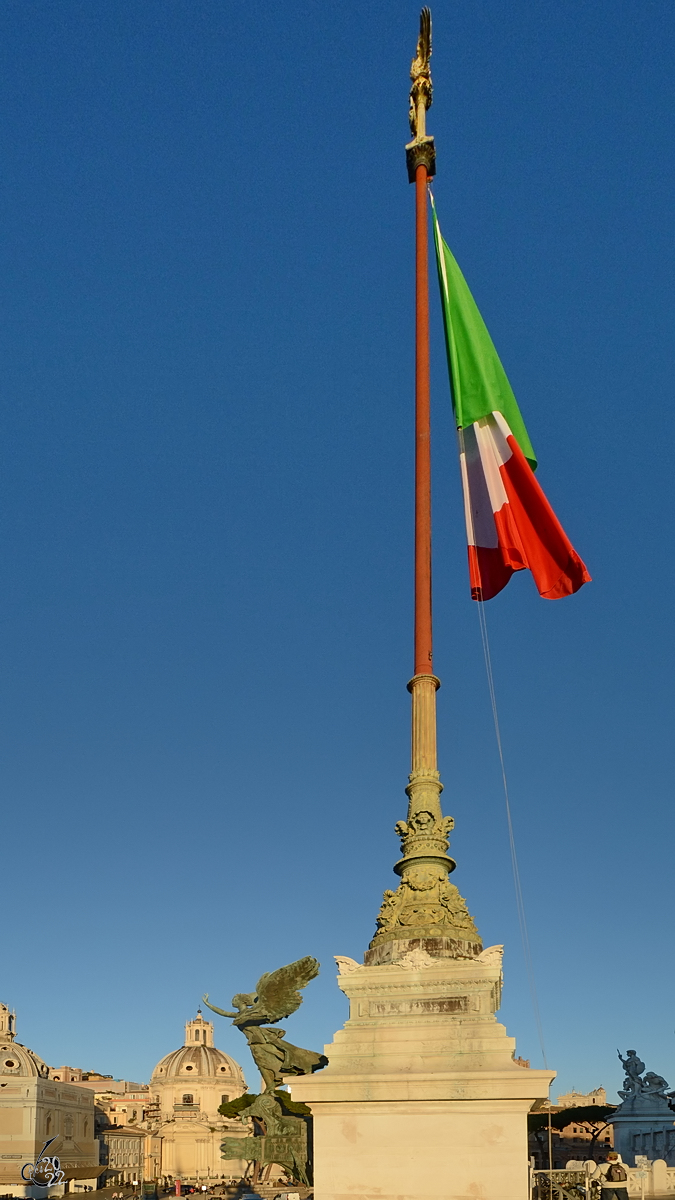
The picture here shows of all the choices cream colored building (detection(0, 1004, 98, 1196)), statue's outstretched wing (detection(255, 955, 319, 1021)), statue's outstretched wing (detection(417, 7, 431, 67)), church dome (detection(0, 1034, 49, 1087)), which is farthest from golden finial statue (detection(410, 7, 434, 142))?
church dome (detection(0, 1034, 49, 1087))

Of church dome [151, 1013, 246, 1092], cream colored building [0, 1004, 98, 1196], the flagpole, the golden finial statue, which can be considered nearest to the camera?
the flagpole

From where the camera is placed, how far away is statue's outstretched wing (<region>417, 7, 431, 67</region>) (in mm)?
23938

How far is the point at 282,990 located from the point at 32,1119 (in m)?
90.2

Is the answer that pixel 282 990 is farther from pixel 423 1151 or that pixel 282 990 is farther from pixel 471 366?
pixel 471 366

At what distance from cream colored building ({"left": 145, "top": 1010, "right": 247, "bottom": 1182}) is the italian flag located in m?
114

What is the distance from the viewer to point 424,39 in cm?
2431

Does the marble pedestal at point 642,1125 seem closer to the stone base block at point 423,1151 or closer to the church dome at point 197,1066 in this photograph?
the stone base block at point 423,1151

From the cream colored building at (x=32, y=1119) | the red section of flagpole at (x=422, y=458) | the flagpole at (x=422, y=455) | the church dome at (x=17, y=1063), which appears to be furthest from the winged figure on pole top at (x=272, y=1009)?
the church dome at (x=17, y=1063)

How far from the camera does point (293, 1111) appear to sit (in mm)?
19109

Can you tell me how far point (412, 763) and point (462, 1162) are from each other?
6428mm

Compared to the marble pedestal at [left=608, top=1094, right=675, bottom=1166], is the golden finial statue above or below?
above

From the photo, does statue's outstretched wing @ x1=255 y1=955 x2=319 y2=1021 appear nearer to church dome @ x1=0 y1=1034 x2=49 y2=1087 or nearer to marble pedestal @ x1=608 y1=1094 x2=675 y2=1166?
marble pedestal @ x1=608 y1=1094 x2=675 y2=1166

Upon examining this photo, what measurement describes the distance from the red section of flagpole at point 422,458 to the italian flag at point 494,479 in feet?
2.38

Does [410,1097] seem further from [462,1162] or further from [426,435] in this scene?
[426,435]
